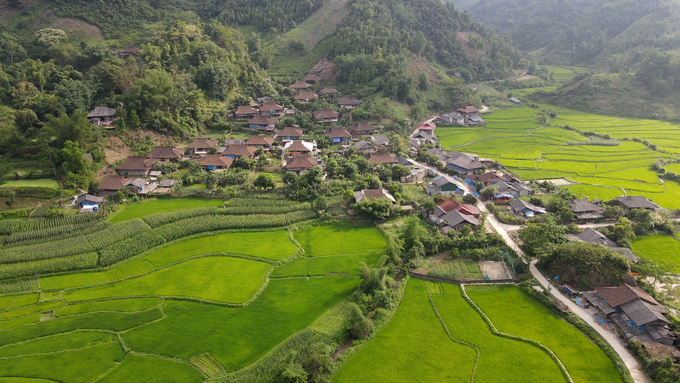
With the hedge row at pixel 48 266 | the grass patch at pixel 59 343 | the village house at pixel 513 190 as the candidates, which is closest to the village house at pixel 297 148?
the village house at pixel 513 190

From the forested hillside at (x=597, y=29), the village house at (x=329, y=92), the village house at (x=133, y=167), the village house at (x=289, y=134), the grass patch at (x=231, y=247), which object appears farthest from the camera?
the forested hillside at (x=597, y=29)

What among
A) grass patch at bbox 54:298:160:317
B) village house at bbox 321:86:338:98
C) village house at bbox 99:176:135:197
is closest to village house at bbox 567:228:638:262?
grass patch at bbox 54:298:160:317

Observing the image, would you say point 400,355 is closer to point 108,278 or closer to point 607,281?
point 607,281

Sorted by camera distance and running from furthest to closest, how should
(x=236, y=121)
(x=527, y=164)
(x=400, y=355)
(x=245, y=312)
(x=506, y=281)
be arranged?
(x=236, y=121), (x=527, y=164), (x=506, y=281), (x=245, y=312), (x=400, y=355)

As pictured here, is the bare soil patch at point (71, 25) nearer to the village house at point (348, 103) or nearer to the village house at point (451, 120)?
the village house at point (348, 103)

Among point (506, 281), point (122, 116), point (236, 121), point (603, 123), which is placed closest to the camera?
point (506, 281)

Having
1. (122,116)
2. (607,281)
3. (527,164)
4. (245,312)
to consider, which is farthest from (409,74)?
(245,312)
